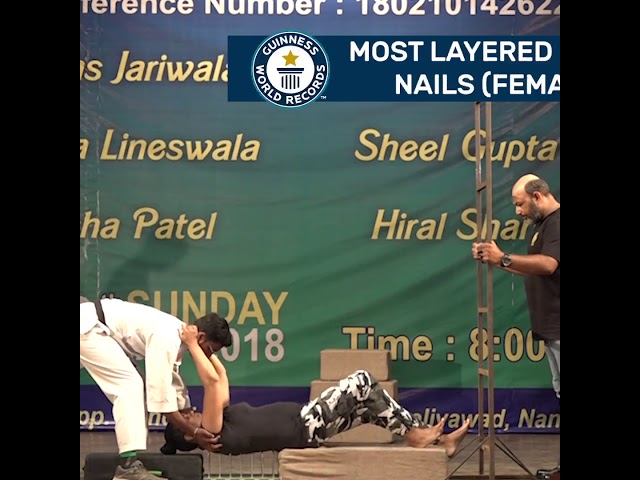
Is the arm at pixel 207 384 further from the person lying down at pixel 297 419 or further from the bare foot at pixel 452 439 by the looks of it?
the bare foot at pixel 452 439

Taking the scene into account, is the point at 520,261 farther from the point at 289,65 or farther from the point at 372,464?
the point at 289,65

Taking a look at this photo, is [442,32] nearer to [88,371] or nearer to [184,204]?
[184,204]

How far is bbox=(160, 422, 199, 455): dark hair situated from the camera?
609 cm

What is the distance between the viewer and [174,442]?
6.09 metres

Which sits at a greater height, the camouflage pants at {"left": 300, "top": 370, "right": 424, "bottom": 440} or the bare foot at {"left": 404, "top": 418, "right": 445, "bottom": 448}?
the camouflage pants at {"left": 300, "top": 370, "right": 424, "bottom": 440}

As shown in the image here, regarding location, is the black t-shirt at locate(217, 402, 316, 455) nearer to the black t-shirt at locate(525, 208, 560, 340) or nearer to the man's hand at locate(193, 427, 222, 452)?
the man's hand at locate(193, 427, 222, 452)

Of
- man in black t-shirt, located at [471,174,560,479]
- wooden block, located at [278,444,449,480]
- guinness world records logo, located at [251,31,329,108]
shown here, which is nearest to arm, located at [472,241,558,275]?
man in black t-shirt, located at [471,174,560,479]

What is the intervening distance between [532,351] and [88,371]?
7.52 ft

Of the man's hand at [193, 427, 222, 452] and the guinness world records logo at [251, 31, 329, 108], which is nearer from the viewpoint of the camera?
the guinness world records logo at [251, 31, 329, 108]

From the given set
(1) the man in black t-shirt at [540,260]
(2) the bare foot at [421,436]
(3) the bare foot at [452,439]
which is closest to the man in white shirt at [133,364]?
(2) the bare foot at [421,436]

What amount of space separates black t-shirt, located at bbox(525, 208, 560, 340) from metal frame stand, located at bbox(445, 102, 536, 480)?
24 cm

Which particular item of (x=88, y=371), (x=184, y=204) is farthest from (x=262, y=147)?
(x=88, y=371)

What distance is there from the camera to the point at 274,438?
6074 mm

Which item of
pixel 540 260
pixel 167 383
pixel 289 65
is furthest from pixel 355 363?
pixel 289 65
